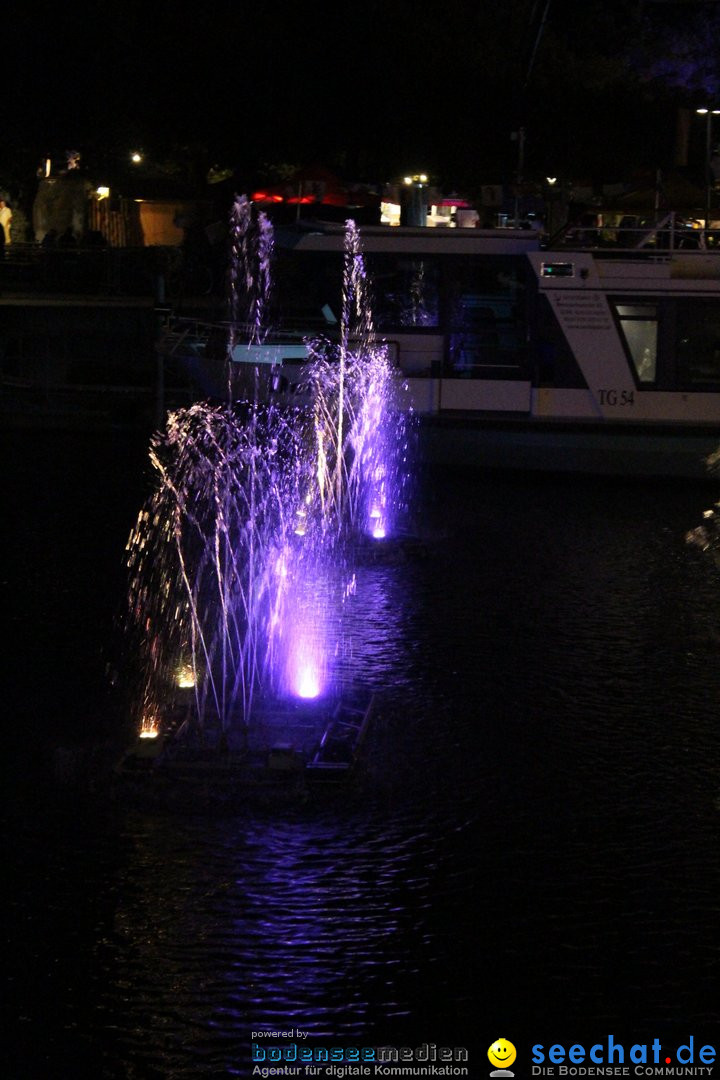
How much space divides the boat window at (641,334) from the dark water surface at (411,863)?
8.14m

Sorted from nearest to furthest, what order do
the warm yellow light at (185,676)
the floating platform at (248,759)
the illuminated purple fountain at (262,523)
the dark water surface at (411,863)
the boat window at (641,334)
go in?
the dark water surface at (411,863), the floating platform at (248,759), the warm yellow light at (185,676), the illuminated purple fountain at (262,523), the boat window at (641,334)

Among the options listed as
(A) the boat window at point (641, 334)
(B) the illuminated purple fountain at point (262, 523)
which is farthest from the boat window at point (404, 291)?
(A) the boat window at point (641, 334)

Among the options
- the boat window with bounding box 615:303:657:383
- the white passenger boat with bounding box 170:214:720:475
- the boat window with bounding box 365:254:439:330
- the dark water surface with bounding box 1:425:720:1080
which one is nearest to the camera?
the dark water surface with bounding box 1:425:720:1080

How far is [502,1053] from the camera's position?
6.45 m

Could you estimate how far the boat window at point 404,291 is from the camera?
854 inches

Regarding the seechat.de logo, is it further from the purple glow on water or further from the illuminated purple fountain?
the purple glow on water

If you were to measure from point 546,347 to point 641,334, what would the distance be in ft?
4.24

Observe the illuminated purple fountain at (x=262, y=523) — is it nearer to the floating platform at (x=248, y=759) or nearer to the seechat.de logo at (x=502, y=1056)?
the floating platform at (x=248, y=759)

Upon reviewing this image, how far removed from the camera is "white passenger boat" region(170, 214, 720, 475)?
21.4 meters

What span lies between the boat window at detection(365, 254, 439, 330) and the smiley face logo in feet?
52.3

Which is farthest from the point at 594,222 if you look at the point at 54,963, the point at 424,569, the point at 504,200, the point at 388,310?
the point at 54,963

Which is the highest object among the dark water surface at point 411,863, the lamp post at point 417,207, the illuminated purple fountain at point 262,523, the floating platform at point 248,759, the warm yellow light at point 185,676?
the lamp post at point 417,207

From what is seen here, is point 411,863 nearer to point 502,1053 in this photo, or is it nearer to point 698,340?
point 502,1053

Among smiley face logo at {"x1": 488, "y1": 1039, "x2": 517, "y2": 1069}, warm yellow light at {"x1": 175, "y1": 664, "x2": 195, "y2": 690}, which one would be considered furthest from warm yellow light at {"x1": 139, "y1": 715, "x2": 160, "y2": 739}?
smiley face logo at {"x1": 488, "y1": 1039, "x2": 517, "y2": 1069}
